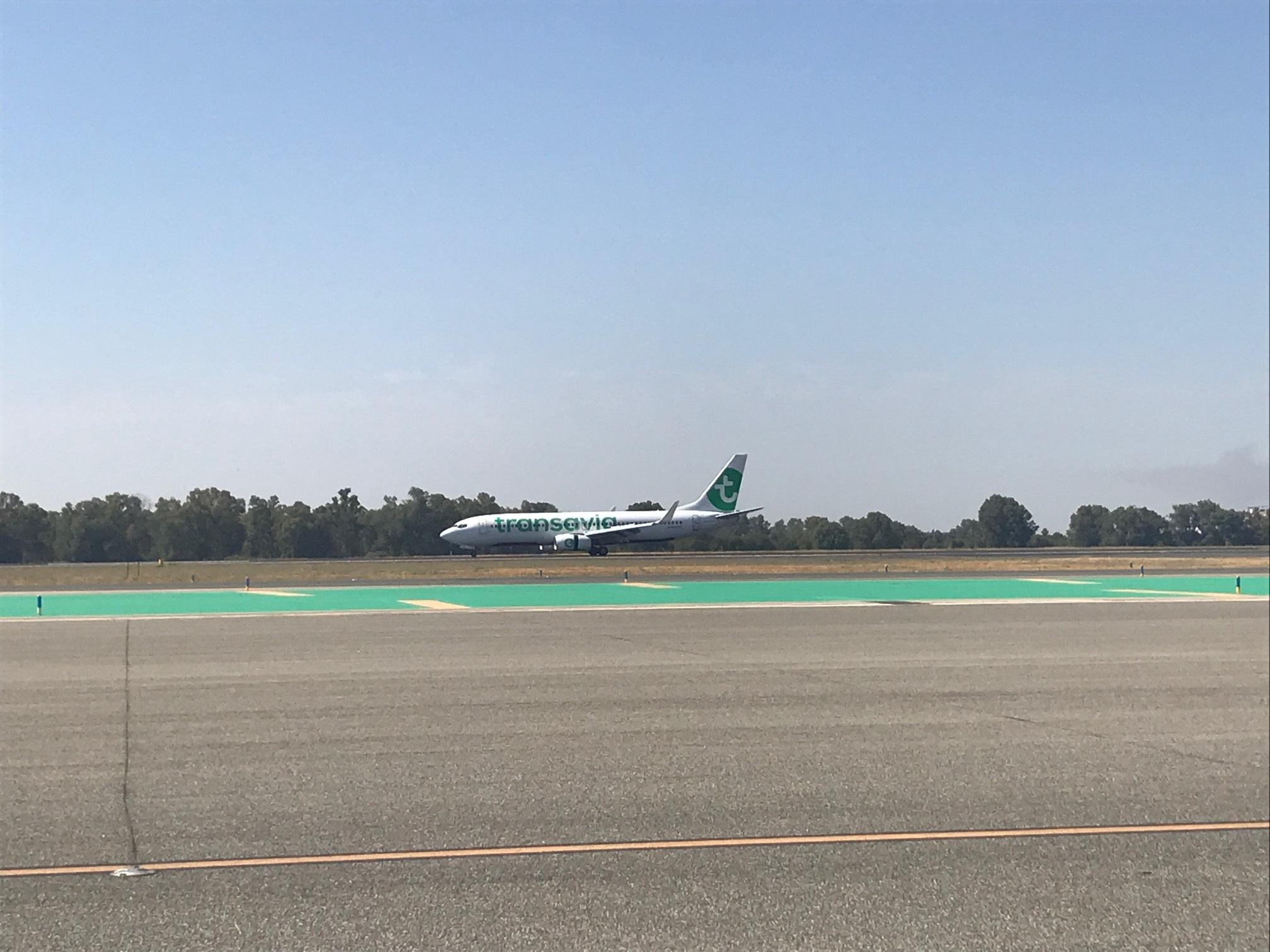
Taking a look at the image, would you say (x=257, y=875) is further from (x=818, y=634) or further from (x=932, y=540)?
(x=818, y=634)

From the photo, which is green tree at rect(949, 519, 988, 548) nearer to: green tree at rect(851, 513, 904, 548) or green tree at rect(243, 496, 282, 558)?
green tree at rect(851, 513, 904, 548)

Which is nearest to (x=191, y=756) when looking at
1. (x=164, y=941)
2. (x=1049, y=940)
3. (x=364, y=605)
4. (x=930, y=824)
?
Result: (x=164, y=941)

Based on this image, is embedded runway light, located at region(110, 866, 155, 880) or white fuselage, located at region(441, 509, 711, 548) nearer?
embedded runway light, located at region(110, 866, 155, 880)

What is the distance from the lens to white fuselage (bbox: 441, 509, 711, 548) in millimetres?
13992

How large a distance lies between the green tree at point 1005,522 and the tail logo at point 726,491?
3343 millimetres

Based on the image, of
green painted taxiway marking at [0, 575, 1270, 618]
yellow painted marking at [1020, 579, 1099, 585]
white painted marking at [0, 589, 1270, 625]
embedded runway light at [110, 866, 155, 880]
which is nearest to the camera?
embedded runway light at [110, 866, 155, 880]

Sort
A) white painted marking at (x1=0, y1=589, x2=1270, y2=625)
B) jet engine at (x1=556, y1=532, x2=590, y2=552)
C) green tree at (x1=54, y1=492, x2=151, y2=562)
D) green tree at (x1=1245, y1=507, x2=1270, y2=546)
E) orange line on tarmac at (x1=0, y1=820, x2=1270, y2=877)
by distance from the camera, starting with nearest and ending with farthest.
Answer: orange line on tarmac at (x1=0, y1=820, x2=1270, y2=877)
green tree at (x1=54, y1=492, x2=151, y2=562)
green tree at (x1=1245, y1=507, x2=1270, y2=546)
jet engine at (x1=556, y1=532, x2=590, y2=552)
white painted marking at (x1=0, y1=589, x2=1270, y2=625)

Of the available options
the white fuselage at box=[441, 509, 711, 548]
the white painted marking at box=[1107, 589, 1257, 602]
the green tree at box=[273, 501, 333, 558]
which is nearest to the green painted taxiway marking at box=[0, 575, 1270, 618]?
the white painted marking at box=[1107, 589, 1257, 602]

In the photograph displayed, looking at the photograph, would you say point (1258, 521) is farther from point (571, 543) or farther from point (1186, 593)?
point (1186, 593)

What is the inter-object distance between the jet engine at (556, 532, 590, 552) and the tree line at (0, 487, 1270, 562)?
67.9 inches

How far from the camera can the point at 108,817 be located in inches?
384

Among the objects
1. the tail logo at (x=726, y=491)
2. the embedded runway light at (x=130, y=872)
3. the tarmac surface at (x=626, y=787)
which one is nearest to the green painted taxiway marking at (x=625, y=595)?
the tarmac surface at (x=626, y=787)

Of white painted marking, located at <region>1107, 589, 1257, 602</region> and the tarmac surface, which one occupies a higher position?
white painted marking, located at <region>1107, 589, 1257, 602</region>

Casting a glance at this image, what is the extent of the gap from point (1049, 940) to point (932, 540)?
321 inches
